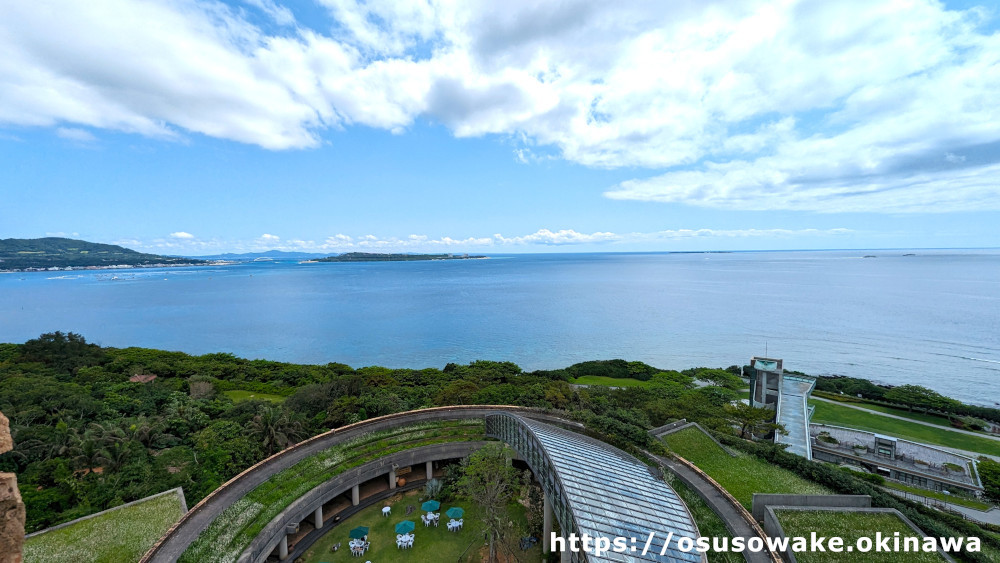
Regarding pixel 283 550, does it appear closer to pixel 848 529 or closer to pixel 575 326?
pixel 848 529

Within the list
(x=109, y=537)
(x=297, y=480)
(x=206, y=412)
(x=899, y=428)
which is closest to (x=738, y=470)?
(x=297, y=480)

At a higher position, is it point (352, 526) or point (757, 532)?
point (757, 532)

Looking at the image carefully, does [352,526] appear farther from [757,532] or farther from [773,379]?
[773,379]

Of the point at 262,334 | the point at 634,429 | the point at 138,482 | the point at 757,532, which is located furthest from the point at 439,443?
the point at 262,334

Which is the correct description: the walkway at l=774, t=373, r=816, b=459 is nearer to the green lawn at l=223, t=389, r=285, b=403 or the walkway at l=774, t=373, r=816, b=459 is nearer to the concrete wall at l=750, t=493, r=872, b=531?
the concrete wall at l=750, t=493, r=872, b=531

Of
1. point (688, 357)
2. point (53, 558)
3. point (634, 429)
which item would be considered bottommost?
point (688, 357)

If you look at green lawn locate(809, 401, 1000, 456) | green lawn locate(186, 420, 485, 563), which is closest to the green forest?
green lawn locate(186, 420, 485, 563)
